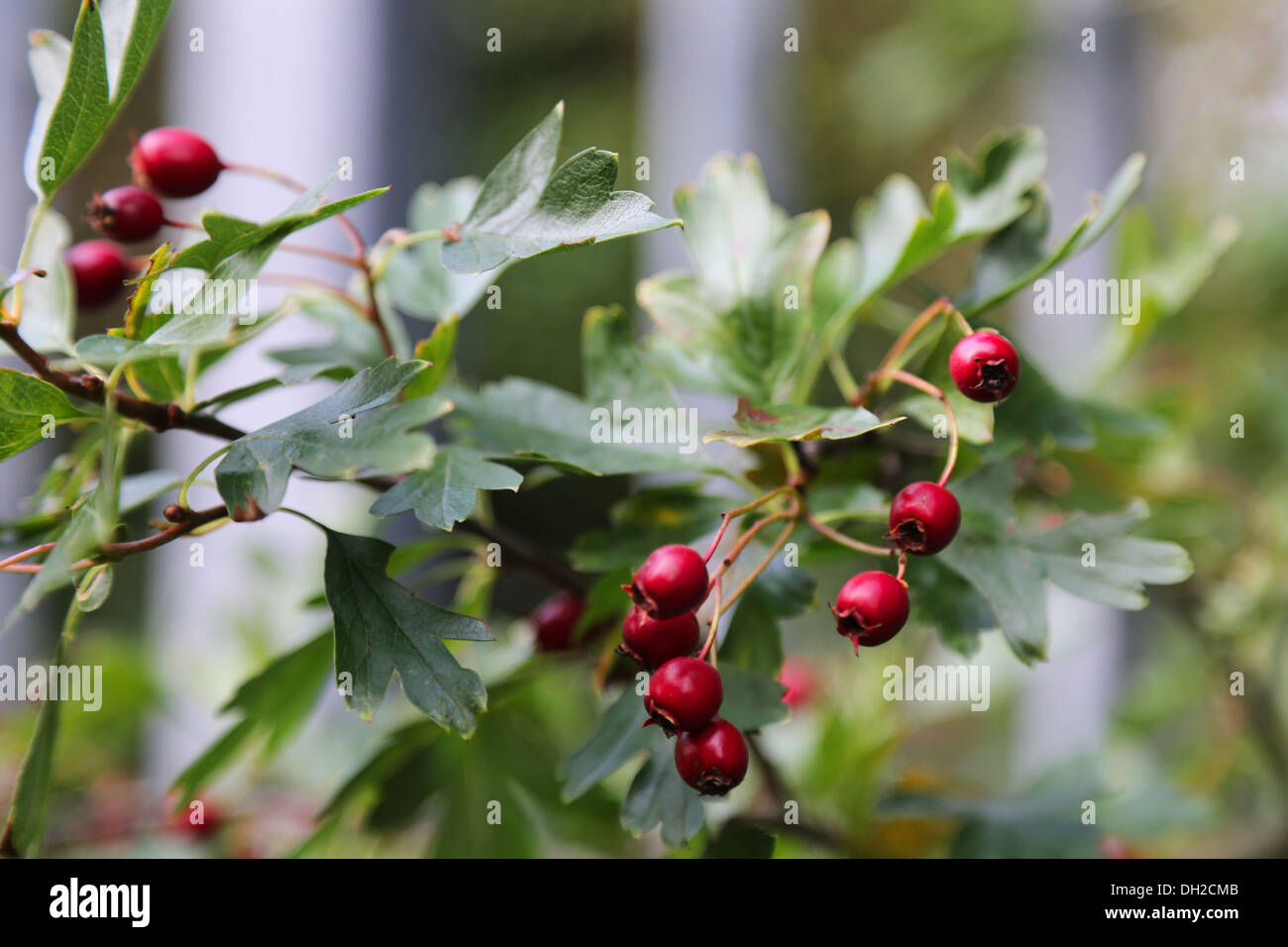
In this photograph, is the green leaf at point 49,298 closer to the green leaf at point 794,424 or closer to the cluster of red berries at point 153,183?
the cluster of red berries at point 153,183

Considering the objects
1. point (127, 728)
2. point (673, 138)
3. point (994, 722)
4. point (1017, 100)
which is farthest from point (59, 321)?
point (1017, 100)

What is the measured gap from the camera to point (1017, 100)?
210cm

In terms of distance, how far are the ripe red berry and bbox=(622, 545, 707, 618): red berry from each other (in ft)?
0.42

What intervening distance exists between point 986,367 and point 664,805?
0.22 m

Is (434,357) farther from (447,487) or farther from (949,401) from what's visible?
(949,401)

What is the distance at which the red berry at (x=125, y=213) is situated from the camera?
0.43m

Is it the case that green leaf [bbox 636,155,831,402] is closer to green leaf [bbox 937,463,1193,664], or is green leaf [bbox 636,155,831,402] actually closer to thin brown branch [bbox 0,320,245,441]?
green leaf [bbox 937,463,1193,664]

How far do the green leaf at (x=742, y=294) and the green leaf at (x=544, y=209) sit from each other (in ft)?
0.29

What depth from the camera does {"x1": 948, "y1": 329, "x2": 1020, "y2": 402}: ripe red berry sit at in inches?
14.6

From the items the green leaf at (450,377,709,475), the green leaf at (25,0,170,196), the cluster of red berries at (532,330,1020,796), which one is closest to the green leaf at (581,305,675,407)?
the green leaf at (450,377,709,475)

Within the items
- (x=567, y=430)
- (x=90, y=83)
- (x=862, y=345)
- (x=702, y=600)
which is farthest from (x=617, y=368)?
(x=862, y=345)

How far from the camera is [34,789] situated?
1.29 ft

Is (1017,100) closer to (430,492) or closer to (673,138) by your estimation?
(673,138)

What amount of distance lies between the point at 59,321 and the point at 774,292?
35cm
